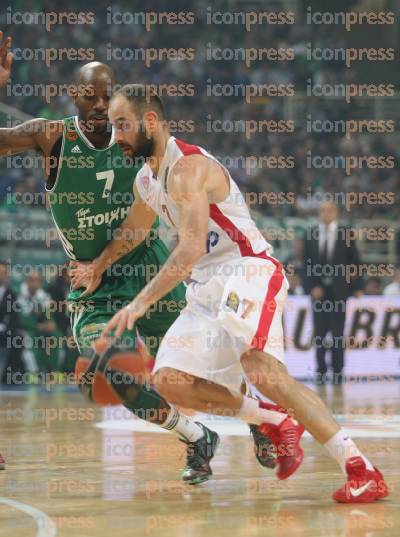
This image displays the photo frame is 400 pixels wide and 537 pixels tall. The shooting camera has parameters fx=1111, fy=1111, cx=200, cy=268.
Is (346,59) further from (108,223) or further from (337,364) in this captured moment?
(108,223)

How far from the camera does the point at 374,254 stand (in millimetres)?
18109

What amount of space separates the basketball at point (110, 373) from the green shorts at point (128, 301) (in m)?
0.46

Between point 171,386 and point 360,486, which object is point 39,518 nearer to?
point 171,386

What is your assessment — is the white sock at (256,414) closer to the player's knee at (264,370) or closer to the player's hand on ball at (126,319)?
the player's knee at (264,370)

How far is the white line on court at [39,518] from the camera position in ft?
13.6

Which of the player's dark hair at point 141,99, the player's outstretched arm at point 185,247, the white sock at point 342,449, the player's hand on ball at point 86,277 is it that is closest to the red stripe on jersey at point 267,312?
the player's outstretched arm at point 185,247

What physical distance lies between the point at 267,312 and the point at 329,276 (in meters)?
8.80

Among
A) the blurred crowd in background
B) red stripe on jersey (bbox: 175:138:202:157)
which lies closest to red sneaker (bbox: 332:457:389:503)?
red stripe on jersey (bbox: 175:138:202:157)

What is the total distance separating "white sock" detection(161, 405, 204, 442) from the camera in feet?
19.1

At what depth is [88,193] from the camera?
6180 mm

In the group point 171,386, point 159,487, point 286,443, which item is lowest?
point 159,487

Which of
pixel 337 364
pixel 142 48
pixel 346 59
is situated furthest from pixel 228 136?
pixel 337 364

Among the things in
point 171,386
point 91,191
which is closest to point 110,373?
point 171,386

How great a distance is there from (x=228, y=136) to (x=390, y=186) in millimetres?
3070
